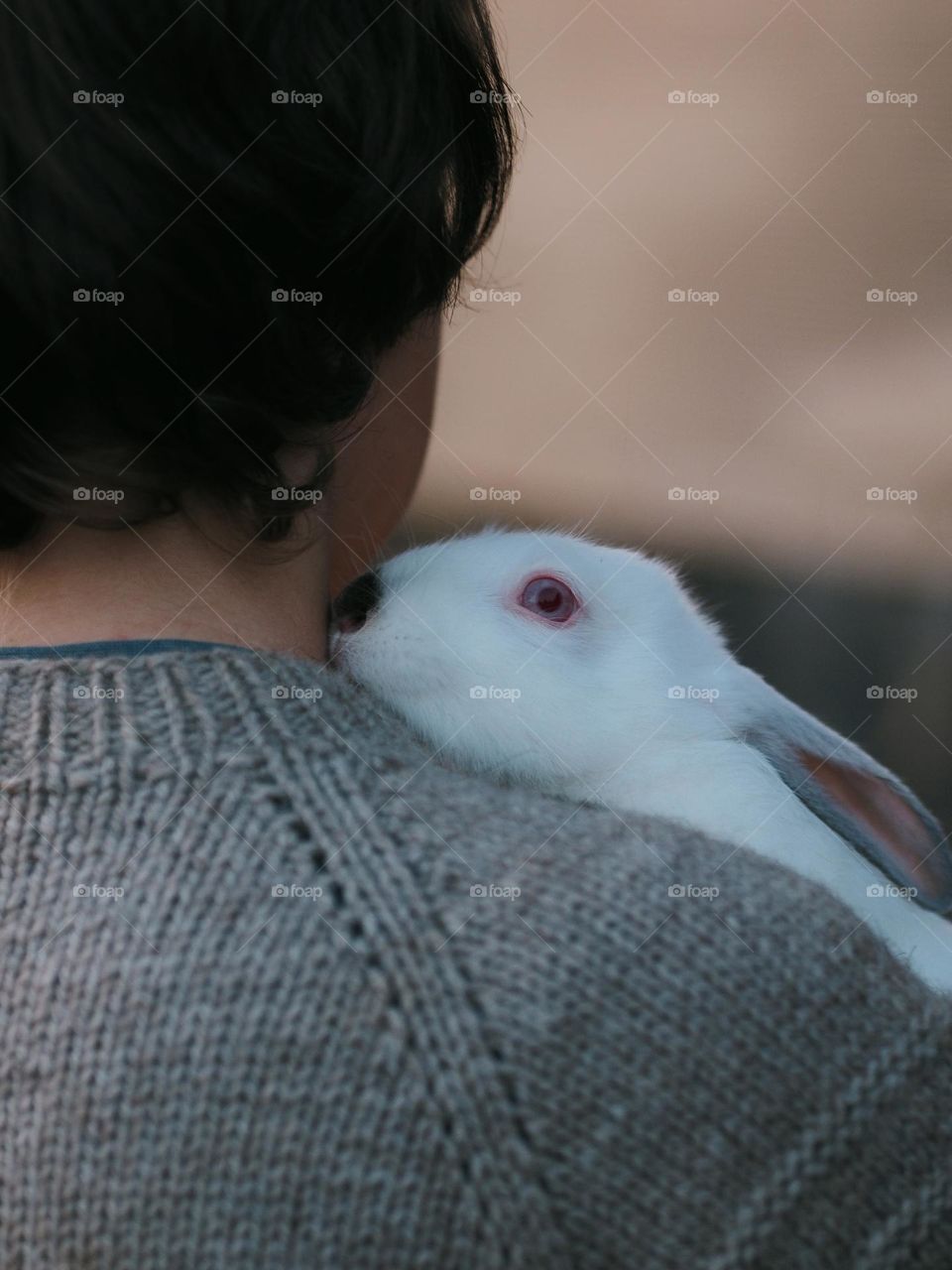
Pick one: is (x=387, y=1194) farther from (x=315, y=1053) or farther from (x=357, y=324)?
(x=357, y=324)

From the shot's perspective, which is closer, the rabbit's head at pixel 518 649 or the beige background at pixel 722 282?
the rabbit's head at pixel 518 649

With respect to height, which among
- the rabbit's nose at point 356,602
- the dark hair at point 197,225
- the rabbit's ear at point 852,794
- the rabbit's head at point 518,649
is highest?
the dark hair at point 197,225

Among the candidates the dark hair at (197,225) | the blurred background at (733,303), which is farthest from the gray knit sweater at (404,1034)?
the blurred background at (733,303)

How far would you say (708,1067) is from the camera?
0.55 meters

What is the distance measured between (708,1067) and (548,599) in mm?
448

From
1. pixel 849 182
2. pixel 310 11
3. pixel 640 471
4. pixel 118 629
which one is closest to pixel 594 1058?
pixel 118 629

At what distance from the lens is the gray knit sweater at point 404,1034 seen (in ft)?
1.72

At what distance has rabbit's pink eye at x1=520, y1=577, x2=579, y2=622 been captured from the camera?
93 centimetres

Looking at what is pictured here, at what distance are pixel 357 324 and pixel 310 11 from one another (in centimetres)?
17

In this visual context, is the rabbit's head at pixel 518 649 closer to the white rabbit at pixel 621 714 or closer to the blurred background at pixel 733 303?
the white rabbit at pixel 621 714

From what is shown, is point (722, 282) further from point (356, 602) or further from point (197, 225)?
point (197, 225)

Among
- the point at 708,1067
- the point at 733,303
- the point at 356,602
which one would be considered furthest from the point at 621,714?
the point at 733,303

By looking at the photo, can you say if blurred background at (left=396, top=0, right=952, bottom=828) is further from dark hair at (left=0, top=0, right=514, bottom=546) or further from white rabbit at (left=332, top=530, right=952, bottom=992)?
dark hair at (left=0, top=0, right=514, bottom=546)

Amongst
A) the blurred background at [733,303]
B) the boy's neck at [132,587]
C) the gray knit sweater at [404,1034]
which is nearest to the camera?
the gray knit sweater at [404,1034]
